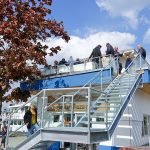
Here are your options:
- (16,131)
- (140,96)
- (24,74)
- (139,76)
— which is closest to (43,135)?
(16,131)

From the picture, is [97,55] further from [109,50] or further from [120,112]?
Answer: [120,112]

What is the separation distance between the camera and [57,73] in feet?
65.7

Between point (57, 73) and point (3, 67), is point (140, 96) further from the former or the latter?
point (3, 67)

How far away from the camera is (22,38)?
16.6m

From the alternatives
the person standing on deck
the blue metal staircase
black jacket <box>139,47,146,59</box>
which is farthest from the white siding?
the person standing on deck

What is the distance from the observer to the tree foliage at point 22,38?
15.9 meters

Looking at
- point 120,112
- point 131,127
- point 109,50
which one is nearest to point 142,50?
point 109,50

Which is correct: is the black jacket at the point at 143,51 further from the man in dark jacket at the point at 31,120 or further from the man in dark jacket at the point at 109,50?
the man in dark jacket at the point at 31,120

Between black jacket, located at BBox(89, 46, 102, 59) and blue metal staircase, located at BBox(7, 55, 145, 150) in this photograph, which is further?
black jacket, located at BBox(89, 46, 102, 59)

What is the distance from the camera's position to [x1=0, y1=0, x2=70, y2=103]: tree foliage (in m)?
15.9

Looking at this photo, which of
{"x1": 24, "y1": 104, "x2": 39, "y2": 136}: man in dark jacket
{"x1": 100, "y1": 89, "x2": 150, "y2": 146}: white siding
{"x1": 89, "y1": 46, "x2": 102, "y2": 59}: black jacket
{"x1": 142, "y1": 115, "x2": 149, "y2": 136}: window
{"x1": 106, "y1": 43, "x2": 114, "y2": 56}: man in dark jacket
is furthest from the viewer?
{"x1": 142, "y1": 115, "x2": 149, "y2": 136}: window

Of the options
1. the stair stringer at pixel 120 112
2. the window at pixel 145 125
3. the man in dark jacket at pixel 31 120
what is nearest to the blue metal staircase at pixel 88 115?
the stair stringer at pixel 120 112

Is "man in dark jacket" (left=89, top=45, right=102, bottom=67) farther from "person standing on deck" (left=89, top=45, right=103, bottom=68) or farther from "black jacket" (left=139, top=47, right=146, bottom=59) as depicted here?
"black jacket" (left=139, top=47, right=146, bottom=59)

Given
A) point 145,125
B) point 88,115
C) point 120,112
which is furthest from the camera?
point 145,125
